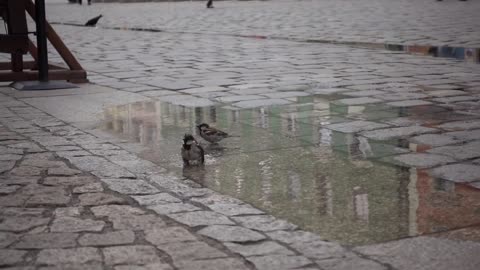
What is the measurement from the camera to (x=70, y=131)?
6.17 metres

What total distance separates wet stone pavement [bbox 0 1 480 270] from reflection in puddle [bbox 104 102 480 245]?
0.05 feet

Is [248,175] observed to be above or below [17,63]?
below

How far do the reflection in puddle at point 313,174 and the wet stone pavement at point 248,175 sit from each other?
0.05 ft

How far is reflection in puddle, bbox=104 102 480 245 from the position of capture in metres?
3.73

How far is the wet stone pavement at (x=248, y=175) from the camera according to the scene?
3.33 m

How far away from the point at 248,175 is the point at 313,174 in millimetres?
430

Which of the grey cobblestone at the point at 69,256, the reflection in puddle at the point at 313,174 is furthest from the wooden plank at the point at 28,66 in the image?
the grey cobblestone at the point at 69,256

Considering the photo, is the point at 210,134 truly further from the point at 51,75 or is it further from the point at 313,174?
the point at 51,75

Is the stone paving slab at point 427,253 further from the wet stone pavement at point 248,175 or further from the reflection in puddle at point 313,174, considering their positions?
the reflection in puddle at point 313,174

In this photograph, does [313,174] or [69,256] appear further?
[313,174]

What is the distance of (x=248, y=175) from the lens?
469cm

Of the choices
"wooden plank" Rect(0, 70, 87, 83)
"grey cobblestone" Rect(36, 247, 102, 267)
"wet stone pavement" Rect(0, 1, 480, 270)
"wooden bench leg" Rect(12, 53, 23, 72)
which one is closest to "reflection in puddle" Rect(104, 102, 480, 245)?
"wet stone pavement" Rect(0, 1, 480, 270)

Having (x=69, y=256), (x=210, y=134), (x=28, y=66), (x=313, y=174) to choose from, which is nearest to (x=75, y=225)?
(x=69, y=256)

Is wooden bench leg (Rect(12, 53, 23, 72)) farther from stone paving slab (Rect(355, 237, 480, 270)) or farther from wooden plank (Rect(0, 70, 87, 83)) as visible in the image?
stone paving slab (Rect(355, 237, 480, 270))
